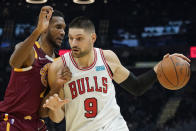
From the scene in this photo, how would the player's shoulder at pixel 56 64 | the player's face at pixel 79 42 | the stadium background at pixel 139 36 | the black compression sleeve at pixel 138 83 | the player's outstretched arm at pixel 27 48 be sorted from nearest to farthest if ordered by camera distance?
1. the player's outstretched arm at pixel 27 48
2. the player's face at pixel 79 42
3. the player's shoulder at pixel 56 64
4. the black compression sleeve at pixel 138 83
5. the stadium background at pixel 139 36

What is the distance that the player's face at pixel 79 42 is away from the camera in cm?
293

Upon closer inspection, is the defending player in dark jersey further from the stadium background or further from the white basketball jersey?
the stadium background

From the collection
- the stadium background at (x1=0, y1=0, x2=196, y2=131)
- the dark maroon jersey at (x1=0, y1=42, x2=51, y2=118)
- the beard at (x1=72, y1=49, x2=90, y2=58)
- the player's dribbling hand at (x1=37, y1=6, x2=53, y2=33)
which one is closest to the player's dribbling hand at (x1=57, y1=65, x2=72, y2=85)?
the beard at (x1=72, y1=49, x2=90, y2=58)

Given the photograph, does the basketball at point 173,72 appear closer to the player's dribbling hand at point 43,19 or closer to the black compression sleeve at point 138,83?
the black compression sleeve at point 138,83

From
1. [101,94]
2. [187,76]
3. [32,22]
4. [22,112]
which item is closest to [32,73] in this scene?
[22,112]

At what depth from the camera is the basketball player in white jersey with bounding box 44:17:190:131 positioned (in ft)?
9.64

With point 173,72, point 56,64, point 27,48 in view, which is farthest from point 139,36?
point 27,48

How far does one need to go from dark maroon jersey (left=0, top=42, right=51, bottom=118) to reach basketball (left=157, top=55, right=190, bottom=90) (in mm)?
1166

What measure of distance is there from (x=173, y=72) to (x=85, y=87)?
875 mm

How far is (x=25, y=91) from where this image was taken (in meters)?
2.98

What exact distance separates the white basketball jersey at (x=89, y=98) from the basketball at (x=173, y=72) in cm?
55

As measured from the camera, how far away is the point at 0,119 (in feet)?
9.96

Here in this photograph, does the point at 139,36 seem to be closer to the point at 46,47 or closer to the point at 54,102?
the point at 46,47

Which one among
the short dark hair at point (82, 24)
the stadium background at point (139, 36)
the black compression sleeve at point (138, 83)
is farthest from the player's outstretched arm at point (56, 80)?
the stadium background at point (139, 36)
